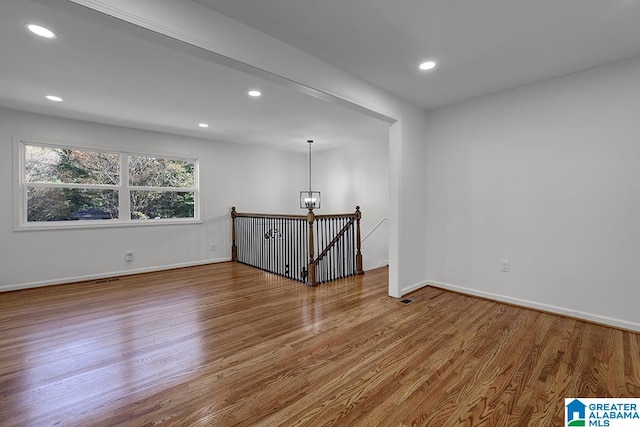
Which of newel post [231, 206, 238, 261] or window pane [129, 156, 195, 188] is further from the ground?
window pane [129, 156, 195, 188]

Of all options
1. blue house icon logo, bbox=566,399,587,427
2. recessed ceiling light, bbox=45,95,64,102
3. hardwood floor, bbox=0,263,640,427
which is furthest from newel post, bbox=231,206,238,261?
blue house icon logo, bbox=566,399,587,427

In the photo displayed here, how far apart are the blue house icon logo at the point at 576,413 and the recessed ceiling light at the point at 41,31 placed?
14.3 ft

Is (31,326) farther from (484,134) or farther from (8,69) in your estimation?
(484,134)

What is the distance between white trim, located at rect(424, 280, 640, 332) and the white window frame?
4.77 meters

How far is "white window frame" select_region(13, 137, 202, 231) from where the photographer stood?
3982mm

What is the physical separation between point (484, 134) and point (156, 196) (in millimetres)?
5432

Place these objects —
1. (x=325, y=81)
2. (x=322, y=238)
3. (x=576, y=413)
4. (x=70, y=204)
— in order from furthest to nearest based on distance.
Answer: (x=322, y=238) < (x=70, y=204) < (x=325, y=81) < (x=576, y=413)

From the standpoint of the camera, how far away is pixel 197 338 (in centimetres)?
251

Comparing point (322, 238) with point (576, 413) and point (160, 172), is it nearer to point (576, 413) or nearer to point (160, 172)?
point (160, 172)

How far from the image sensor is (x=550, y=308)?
3021mm

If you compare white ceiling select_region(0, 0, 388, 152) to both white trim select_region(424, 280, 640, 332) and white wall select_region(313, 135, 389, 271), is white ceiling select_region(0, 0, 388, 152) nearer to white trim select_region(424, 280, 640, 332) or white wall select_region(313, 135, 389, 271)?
white wall select_region(313, 135, 389, 271)

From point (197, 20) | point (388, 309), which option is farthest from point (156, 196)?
point (388, 309)

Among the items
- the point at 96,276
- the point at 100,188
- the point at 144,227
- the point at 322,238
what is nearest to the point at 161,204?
the point at 144,227

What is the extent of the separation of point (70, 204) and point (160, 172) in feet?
4.64
